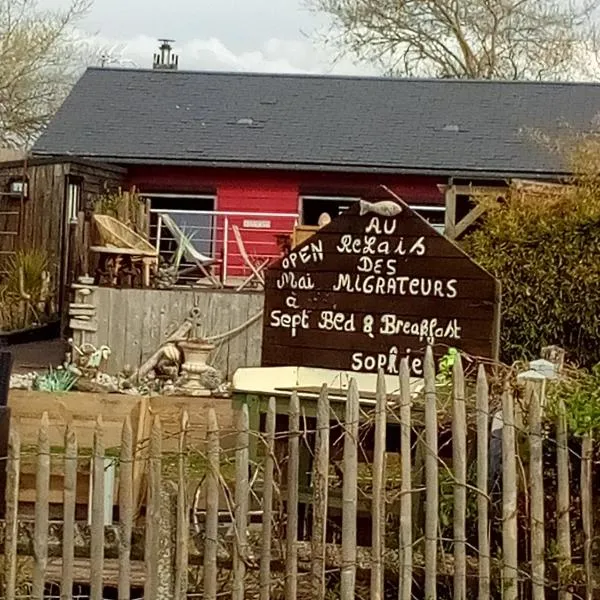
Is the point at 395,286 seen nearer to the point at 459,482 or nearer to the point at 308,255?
the point at 308,255

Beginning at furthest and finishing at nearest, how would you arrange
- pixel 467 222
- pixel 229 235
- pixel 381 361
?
pixel 229 235
pixel 467 222
pixel 381 361

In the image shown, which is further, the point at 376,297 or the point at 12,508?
the point at 376,297

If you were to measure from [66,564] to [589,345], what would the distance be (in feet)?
16.8

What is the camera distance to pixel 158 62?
26766mm

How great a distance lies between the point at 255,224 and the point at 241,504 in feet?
41.5

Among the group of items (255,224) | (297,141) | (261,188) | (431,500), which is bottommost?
(431,500)

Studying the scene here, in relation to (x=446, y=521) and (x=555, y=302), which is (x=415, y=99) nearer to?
(x=555, y=302)

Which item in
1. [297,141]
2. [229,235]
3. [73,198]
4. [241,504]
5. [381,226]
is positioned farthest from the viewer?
[297,141]

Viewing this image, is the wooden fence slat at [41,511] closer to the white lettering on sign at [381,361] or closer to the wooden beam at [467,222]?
the white lettering on sign at [381,361]

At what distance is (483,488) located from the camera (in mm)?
4457

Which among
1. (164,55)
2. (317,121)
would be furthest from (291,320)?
(164,55)

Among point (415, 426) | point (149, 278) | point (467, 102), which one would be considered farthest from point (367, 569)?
point (467, 102)

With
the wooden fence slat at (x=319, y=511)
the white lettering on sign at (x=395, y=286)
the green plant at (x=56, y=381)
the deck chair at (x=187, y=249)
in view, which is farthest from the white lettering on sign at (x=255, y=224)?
the wooden fence slat at (x=319, y=511)

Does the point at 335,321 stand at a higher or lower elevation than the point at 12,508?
higher
